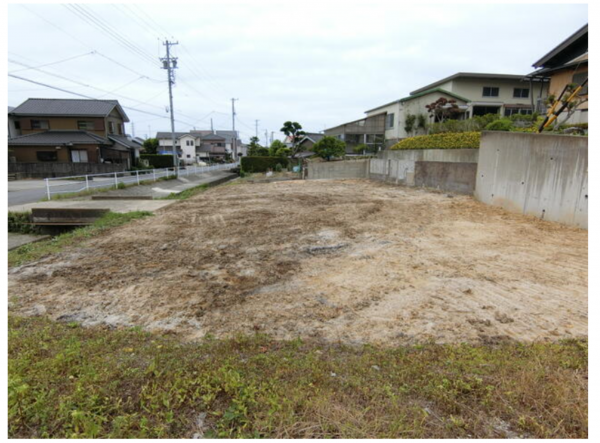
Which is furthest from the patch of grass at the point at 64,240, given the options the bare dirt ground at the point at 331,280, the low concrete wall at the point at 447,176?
the low concrete wall at the point at 447,176

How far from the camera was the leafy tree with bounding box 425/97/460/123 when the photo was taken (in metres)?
18.4

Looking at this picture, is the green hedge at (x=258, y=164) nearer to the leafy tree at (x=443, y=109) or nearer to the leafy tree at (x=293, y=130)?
the leafy tree at (x=293, y=130)

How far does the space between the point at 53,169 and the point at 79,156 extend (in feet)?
8.15

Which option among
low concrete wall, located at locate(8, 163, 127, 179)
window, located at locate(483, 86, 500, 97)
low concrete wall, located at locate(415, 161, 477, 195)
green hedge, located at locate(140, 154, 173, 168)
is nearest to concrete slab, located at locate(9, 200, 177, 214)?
low concrete wall, located at locate(415, 161, 477, 195)

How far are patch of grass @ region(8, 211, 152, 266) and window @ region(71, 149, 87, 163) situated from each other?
63.9 feet

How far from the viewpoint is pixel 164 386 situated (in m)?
1.97

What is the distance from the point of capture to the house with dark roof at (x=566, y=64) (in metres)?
12.8

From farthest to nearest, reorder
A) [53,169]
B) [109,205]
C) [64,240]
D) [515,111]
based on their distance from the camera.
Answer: [53,169] < [515,111] < [109,205] < [64,240]

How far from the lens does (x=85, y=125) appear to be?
83.8 ft

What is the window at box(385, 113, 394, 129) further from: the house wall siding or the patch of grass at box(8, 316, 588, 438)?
the patch of grass at box(8, 316, 588, 438)

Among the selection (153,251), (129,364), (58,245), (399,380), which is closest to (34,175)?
(58,245)

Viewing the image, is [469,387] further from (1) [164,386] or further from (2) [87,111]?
(2) [87,111]

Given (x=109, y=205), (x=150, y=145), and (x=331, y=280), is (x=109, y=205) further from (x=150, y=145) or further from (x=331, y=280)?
(x=150, y=145)

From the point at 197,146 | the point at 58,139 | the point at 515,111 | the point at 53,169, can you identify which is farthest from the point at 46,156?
the point at 515,111
